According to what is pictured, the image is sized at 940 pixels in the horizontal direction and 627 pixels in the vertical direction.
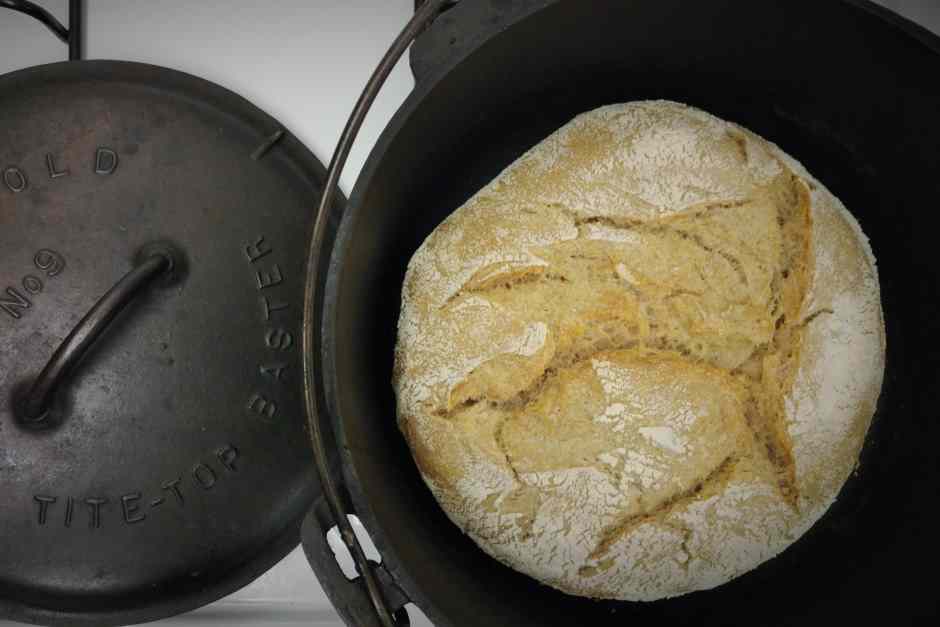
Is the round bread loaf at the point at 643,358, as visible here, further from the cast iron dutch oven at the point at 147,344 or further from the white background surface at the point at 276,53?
the white background surface at the point at 276,53

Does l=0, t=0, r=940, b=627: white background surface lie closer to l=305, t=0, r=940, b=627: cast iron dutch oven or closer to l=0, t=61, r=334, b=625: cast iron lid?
l=0, t=61, r=334, b=625: cast iron lid

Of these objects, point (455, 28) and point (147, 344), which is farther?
point (147, 344)

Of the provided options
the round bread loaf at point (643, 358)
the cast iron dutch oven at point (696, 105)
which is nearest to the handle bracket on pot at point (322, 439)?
the cast iron dutch oven at point (696, 105)

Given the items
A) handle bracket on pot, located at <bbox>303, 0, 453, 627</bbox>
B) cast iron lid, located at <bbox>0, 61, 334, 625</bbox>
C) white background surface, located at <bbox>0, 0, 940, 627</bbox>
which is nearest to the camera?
handle bracket on pot, located at <bbox>303, 0, 453, 627</bbox>

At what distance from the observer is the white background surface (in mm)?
989

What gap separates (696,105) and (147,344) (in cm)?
74

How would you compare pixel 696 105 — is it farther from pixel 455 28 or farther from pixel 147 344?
pixel 147 344

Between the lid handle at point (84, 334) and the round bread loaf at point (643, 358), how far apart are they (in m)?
0.29

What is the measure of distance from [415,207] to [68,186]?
16.7 inches

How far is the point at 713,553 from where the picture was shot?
78 cm

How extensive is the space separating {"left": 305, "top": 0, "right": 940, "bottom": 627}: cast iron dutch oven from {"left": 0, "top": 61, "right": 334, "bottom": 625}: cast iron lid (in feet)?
0.36

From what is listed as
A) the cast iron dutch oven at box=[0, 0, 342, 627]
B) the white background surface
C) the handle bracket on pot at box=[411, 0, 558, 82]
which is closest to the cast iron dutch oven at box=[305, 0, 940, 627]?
the handle bracket on pot at box=[411, 0, 558, 82]

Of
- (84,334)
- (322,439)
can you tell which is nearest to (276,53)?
(84,334)

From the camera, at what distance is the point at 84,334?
71 centimetres
